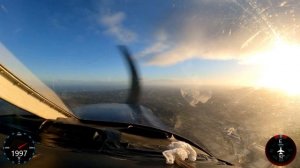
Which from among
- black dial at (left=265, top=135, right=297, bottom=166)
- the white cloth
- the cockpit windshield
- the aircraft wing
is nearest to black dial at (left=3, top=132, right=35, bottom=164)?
the aircraft wing

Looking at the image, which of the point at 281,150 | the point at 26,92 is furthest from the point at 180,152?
the point at 26,92

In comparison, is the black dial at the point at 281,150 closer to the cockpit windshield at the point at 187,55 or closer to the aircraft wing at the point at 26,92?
the cockpit windshield at the point at 187,55

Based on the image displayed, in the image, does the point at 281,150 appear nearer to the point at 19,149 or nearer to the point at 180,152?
the point at 180,152

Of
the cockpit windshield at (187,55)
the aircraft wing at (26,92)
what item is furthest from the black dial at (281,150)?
the aircraft wing at (26,92)

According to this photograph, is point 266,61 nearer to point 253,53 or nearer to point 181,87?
point 253,53

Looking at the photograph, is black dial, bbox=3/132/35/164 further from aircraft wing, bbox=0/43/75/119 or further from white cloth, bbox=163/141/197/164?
white cloth, bbox=163/141/197/164

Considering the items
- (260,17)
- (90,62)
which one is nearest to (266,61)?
(260,17)
